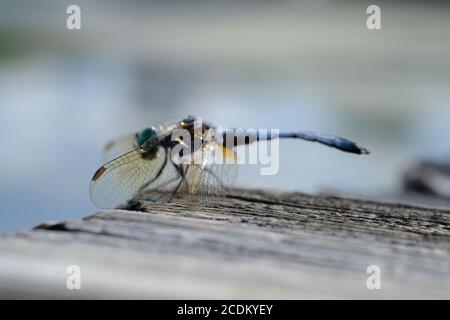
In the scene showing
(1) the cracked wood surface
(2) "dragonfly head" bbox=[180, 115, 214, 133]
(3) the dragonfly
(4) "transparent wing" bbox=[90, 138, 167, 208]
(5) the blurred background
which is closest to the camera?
(1) the cracked wood surface

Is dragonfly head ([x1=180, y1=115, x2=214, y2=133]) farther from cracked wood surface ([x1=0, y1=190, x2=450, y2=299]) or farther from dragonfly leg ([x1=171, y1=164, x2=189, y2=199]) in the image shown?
cracked wood surface ([x1=0, y1=190, x2=450, y2=299])

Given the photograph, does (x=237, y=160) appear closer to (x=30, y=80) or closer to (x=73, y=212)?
(x=73, y=212)

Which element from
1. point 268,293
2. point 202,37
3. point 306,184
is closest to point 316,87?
point 306,184

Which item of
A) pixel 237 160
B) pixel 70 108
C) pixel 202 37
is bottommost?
pixel 237 160

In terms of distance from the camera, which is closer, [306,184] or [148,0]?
[306,184]

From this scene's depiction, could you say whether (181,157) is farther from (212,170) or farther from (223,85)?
(223,85)

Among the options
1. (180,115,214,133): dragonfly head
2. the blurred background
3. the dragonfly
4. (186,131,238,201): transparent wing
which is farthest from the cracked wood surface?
the blurred background
